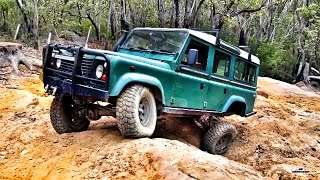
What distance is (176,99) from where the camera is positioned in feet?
20.6

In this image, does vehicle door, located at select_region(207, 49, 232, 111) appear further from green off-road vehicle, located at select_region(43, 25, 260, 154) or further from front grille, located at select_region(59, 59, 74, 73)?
front grille, located at select_region(59, 59, 74, 73)

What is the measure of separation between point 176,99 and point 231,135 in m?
2.23

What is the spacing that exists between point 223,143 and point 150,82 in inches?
122

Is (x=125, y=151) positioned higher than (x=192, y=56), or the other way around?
(x=192, y=56)

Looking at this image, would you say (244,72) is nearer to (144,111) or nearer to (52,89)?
(144,111)

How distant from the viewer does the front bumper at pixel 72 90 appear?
5.16 m

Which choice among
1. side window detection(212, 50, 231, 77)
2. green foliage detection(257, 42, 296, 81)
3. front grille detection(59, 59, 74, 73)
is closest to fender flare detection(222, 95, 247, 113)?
side window detection(212, 50, 231, 77)

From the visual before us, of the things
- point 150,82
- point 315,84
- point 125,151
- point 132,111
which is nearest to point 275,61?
point 315,84

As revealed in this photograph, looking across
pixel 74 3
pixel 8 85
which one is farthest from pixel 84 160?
pixel 74 3

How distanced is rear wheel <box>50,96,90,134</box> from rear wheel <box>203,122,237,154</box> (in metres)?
2.59

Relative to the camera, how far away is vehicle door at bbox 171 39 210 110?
630 centimetres

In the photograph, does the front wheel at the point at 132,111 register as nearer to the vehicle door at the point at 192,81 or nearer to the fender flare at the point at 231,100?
the vehicle door at the point at 192,81

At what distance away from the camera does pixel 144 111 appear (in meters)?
5.76

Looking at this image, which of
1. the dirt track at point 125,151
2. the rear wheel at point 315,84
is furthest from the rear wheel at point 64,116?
the rear wheel at point 315,84
